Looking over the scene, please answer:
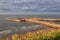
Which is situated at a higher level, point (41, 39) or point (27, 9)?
point (41, 39)

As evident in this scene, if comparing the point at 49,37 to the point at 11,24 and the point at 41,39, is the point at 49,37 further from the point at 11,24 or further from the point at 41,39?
the point at 11,24

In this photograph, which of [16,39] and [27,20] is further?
[27,20]

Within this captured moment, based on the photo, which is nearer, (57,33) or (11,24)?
(57,33)

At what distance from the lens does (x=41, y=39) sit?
3234 millimetres

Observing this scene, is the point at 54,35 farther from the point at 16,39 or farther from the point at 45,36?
the point at 16,39

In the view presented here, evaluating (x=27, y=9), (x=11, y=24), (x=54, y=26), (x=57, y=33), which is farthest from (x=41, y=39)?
(x=27, y=9)

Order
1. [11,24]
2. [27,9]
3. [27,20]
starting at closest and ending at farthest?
[27,20] → [11,24] → [27,9]

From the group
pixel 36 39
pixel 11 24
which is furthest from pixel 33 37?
pixel 11 24

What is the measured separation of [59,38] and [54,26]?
0.60 metres

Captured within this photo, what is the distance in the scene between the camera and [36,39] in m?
3.21

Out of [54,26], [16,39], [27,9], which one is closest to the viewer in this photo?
[16,39]

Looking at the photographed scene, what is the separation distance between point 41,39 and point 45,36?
0.10m

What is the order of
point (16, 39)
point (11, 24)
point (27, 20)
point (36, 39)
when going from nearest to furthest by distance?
point (36, 39) < point (16, 39) < point (27, 20) < point (11, 24)

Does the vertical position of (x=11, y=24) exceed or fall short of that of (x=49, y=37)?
it falls short
